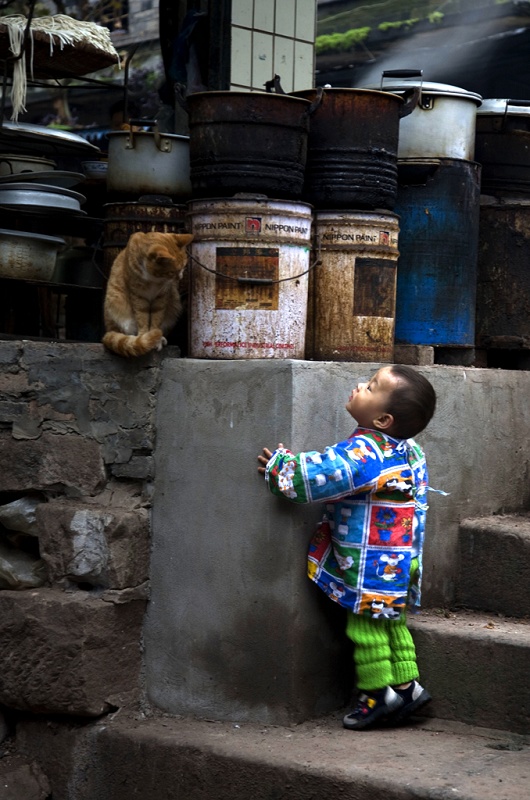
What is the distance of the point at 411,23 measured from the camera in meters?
10.8

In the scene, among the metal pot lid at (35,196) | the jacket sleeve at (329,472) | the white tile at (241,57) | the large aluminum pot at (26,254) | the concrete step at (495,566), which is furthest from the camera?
the white tile at (241,57)

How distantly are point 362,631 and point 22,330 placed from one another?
7.67ft

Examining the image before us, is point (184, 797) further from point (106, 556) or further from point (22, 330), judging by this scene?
point (22, 330)

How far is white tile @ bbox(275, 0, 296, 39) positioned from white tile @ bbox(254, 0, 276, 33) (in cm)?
4

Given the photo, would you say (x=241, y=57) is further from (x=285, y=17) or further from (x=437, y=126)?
(x=437, y=126)

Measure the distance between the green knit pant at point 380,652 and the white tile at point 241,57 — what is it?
2899 millimetres

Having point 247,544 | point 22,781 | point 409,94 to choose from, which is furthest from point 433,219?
point 22,781

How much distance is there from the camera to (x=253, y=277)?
11.9 feet

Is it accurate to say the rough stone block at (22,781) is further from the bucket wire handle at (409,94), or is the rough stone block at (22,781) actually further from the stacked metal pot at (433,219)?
the bucket wire handle at (409,94)

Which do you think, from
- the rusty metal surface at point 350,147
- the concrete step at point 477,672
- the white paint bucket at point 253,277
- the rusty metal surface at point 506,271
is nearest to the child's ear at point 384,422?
the white paint bucket at point 253,277

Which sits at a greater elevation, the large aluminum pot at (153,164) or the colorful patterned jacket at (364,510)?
the large aluminum pot at (153,164)

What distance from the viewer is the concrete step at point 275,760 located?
2.96 metres

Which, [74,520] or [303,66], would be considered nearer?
[74,520]

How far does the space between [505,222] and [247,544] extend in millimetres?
2074
